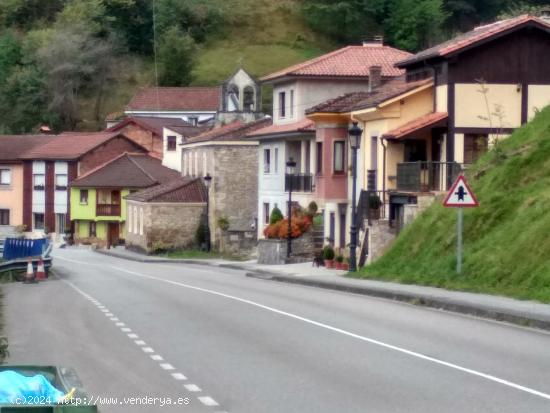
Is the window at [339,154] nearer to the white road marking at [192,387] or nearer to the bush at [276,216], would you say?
the bush at [276,216]

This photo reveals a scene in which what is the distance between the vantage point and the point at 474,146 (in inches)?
1726

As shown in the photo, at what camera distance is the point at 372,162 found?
4738cm

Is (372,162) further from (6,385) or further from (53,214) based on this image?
(53,214)

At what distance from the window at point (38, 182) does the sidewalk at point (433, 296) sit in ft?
169

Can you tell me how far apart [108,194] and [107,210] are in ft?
3.85

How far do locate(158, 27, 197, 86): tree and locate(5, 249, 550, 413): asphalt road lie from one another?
3675 inches

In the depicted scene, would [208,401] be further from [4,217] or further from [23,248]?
[4,217]

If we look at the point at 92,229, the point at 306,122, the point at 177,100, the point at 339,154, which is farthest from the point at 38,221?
the point at 339,154

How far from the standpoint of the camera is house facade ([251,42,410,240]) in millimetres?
53188

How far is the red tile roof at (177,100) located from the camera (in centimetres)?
10588

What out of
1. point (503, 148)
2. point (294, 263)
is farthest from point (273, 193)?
point (503, 148)

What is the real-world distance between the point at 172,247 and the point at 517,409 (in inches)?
2379

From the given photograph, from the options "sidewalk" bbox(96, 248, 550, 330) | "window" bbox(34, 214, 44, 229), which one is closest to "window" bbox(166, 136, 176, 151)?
"window" bbox(34, 214, 44, 229)

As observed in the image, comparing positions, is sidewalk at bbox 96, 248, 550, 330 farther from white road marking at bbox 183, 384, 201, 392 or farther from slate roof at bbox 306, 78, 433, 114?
white road marking at bbox 183, 384, 201, 392
